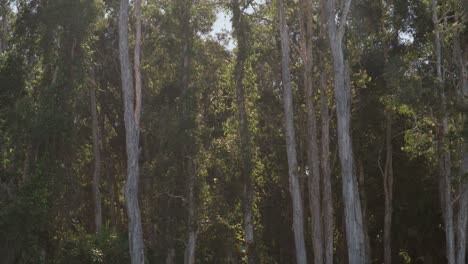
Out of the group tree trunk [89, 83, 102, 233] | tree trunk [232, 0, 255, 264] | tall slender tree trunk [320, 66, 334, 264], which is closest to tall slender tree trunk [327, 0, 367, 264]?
tall slender tree trunk [320, 66, 334, 264]

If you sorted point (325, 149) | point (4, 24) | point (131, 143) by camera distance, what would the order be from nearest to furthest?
point (131, 143), point (325, 149), point (4, 24)

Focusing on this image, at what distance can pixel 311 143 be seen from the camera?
2477 cm

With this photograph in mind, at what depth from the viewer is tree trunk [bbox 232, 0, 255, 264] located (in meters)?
24.4

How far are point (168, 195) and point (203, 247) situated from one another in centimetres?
250

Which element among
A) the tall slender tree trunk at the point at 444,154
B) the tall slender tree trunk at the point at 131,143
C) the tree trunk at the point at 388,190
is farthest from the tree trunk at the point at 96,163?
the tall slender tree trunk at the point at 444,154

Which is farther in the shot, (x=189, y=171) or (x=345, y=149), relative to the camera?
(x=189, y=171)

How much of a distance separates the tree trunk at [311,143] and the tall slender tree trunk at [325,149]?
239 millimetres

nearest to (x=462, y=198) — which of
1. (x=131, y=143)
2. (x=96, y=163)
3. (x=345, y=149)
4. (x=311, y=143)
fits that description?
(x=345, y=149)

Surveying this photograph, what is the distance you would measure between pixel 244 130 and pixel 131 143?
4434 mm

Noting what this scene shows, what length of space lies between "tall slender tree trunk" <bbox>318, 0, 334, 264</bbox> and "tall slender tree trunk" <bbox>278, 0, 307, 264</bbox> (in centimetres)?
107

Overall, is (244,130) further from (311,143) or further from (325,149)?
(325,149)

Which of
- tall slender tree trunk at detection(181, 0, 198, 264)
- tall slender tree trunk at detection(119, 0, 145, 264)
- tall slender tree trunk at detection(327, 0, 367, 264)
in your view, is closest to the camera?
tall slender tree trunk at detection(327, 0, 367, 264)

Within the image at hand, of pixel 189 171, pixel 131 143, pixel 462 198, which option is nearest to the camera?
pixel 131 143

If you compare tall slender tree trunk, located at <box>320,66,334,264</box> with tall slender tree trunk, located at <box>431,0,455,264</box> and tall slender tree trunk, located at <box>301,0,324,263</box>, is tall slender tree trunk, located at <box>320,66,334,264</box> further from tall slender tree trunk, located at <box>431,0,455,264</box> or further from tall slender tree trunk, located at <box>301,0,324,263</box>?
tall slender tree trunk, located at <box>431,0,455,264</box>
